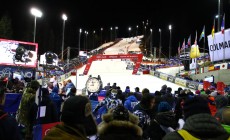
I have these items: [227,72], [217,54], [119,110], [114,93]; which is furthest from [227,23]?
[119,110]

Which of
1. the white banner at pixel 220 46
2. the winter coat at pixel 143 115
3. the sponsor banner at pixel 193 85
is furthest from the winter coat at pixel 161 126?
the white banner at pixel 220 46

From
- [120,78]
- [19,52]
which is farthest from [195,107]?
[120,78]

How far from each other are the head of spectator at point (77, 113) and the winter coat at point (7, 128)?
0.98 meters

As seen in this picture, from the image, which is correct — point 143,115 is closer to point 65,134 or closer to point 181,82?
point 65,134

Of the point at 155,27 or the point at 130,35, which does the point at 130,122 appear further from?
the point at 130,35

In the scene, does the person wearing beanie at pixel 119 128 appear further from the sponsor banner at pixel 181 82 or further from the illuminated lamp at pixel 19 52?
the illuminated lamp at pixel 19 52

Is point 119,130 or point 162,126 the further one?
point 162,126

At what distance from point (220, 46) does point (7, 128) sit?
100.0ft

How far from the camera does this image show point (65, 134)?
247cm

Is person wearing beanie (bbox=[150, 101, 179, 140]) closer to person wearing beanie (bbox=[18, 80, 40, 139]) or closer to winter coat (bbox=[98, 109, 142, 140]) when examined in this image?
Answer: winter coat (bbox=[98, 109, 142, 140])

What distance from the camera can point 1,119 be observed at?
10.6 feet

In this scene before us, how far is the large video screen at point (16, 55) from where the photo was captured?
28438 mm

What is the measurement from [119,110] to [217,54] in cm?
3084

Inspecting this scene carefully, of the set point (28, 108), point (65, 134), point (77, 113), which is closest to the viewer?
point (65, 134)
